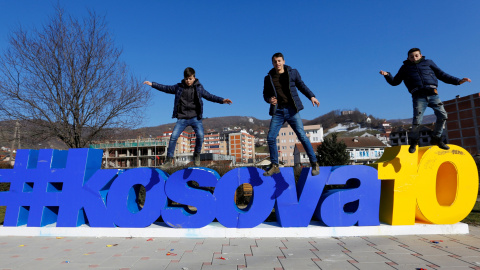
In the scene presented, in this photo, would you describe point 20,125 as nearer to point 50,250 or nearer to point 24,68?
point 24,68

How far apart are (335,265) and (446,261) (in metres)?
1.96

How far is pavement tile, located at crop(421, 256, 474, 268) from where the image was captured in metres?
4.51

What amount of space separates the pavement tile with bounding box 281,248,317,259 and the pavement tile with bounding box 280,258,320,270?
194 millimetres

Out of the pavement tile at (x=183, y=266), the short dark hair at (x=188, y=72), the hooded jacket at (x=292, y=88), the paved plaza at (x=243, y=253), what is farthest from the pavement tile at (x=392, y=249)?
the short dark hair at (x=188, y=72)

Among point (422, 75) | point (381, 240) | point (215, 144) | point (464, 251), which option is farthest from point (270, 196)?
point (215, 144)

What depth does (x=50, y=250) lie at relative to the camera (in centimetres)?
577

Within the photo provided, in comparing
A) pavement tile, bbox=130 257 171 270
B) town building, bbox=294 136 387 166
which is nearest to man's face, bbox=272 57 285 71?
pavement tile, bbox=130 257 171 270

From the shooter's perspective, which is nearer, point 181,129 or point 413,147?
point 181,129

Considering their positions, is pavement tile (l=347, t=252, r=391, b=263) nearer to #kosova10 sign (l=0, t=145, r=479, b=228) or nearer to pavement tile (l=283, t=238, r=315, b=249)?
pavement tile (l=283, t=238, r=315, b=249)

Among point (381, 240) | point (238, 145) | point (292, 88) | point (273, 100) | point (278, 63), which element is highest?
point (238, 145)

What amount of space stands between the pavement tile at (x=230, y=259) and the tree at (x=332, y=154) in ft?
106

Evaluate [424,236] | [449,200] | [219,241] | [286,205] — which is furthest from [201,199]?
[449,200]

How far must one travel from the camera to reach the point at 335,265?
15.1ft

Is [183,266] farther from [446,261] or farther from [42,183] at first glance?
[42,183]
